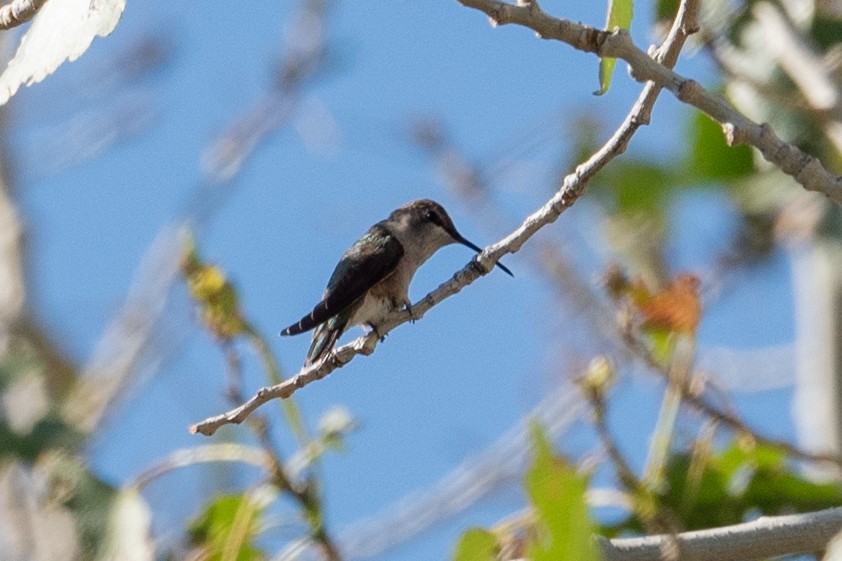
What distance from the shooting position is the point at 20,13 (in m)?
2.01

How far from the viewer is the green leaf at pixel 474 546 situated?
56.7 inches

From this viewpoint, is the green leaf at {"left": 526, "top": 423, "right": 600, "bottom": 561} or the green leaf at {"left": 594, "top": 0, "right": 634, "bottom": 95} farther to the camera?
the green leaf at {"left": 594, "top": 0, "right": 634, "bottom": 95}

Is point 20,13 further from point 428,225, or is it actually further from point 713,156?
point 713,156

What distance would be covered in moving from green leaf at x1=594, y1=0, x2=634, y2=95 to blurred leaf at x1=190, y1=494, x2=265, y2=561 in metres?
1.32

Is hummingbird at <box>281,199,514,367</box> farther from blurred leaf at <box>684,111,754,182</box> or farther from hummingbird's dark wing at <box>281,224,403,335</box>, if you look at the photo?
blurred leaf at <box>684,111,754,182</box>

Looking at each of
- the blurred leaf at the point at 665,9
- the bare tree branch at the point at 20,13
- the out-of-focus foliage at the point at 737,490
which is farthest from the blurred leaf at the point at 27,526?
the bare tree branch at the point at 20,13

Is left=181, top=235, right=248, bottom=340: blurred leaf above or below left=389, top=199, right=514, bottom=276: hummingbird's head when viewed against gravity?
below

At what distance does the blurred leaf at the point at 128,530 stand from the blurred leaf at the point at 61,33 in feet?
4.02

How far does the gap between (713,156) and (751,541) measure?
2.55 metres

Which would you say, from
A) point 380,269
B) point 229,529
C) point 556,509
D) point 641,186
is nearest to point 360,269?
point 380,269

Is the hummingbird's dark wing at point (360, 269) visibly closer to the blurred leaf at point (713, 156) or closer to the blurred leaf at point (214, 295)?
the blurred leaf at point (214, 295)

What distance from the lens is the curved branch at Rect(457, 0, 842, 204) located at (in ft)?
6.03

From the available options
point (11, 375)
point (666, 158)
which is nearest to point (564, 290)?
point (666, 158)

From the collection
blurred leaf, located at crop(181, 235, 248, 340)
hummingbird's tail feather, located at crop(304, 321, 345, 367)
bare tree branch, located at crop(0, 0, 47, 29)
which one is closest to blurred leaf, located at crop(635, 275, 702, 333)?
hummingbird's tail feather, located at crop(304, 321, 345, 367)
